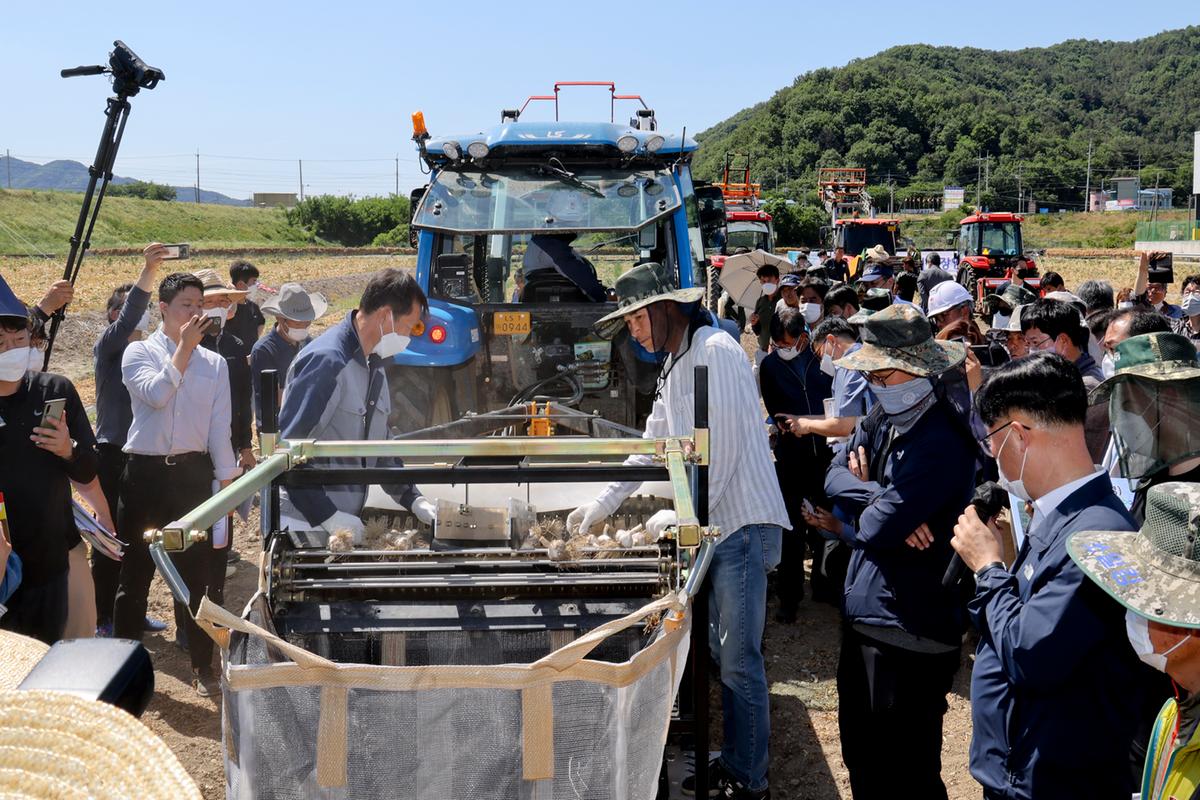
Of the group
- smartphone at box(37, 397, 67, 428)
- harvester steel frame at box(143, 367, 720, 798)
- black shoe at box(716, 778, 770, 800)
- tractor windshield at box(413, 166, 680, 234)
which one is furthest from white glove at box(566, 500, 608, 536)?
tractor windshield at box(413, 166, 680, 234)

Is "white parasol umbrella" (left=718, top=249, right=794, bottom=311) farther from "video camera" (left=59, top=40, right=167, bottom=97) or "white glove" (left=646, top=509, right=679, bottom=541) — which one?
"white glove" (left=646, top=509, right=679, bottom=541)

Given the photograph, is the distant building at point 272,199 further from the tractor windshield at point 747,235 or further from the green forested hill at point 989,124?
the tractor windshield at point 747,235

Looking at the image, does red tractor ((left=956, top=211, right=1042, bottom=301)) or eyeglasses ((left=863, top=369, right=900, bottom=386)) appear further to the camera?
red tractor ((left=956, top=211, right=1042, bottom=301))

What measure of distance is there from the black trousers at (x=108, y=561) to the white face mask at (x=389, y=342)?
195cm

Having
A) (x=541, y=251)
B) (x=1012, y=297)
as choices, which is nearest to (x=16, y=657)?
(x=541, y=251)

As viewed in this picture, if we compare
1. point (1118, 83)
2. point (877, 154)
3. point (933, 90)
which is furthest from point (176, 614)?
point (1118, 83)

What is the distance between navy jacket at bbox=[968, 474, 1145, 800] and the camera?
6.94 feet

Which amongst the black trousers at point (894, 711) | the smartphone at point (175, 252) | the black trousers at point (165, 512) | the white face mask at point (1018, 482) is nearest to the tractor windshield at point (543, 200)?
the smartphone at point (175, 252)

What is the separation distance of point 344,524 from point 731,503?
53.0 inches

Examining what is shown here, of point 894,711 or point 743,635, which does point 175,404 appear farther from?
point 894,711

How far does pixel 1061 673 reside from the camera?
2133 millimetres

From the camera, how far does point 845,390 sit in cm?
517

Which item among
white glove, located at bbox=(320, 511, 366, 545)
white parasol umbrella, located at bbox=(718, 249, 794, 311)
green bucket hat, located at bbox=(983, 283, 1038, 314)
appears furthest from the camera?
white parasol umbrella, located at bbox=(718, 249, 794, 311)

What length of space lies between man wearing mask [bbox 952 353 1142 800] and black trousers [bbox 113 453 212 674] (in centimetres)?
368
